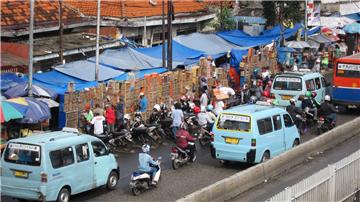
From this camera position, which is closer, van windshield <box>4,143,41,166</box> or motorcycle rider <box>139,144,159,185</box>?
van windshield <box>4,143,41,166</box>

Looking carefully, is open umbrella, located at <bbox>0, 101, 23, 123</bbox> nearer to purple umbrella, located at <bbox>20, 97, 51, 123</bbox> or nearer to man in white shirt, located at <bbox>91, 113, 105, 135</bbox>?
purple umbrella, located at <bbox>20, 97, 51, 123</bbox>

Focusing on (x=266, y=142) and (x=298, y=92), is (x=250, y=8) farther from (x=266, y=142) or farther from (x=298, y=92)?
(x=266, y=142)

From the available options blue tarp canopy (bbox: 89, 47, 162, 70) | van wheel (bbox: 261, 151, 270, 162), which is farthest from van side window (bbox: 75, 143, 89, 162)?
blue tarp canopy (bbox: 89, 47, 162, 70)

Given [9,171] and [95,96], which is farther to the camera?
[95,96]

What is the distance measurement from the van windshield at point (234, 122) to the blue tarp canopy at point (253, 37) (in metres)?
18.5

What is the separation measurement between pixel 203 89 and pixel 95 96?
6310 mm

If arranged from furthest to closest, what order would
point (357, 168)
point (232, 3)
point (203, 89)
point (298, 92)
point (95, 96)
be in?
point (232, 3)
point (203, 89)
point (298, 92)
point (95, 96)
point (357, 168)

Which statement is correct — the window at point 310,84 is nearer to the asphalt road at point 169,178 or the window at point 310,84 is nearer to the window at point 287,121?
the asphalt road at point 169,178

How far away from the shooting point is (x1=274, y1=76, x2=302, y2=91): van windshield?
2603 centimetres

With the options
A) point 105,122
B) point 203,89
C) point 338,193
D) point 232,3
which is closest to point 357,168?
point 338,193

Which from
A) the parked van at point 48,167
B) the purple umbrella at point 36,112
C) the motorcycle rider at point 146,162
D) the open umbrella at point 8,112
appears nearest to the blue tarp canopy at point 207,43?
the purple umbrella at point 36,112

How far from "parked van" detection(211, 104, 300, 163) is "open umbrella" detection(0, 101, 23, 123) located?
19.8ft

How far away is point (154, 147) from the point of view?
22.2 m

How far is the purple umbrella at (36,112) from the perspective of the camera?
65.5 ft
